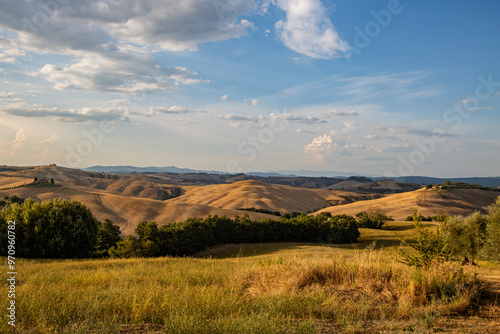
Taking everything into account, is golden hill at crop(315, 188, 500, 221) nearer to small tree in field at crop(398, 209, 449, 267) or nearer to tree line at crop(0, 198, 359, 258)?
tree line at crop(0, 198, 359, 258)

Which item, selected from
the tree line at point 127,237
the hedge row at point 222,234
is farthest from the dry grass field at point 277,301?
the hedge row at point 222,234

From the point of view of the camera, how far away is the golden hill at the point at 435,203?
8690 cm

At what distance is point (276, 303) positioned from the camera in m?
7.26

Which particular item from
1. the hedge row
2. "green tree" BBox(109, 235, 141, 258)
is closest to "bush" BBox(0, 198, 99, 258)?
"green tree" BBox(109, 235, 141, 258)

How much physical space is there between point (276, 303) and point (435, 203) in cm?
10053

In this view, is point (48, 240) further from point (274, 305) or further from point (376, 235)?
point (376, 235)

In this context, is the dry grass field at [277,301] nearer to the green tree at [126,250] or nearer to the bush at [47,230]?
the bush at [47,230]

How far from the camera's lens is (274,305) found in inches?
283

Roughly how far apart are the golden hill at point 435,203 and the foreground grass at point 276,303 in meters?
80.5

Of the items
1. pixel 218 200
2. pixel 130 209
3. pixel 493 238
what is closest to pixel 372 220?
pixel 493 238

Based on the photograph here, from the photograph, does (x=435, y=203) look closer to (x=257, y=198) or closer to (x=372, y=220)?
(x=372, y=220)

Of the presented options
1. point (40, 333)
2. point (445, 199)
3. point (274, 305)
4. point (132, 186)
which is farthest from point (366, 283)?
point (132, 186)

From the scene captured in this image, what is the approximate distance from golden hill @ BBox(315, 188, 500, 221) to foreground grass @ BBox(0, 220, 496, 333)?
3169 inches

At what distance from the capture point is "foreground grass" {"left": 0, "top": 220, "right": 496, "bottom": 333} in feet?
20.1
